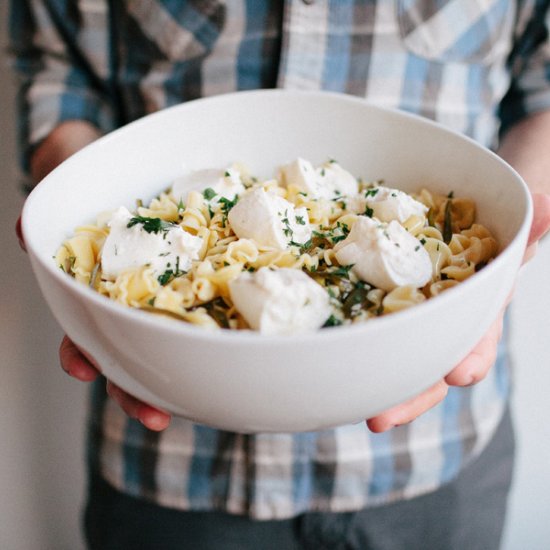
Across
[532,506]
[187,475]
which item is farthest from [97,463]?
[532,506]

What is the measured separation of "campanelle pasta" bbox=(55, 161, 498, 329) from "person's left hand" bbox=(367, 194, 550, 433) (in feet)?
0.16

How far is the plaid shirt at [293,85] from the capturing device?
0.85m

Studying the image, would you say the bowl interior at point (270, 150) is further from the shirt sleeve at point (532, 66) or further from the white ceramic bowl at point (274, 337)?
the shirt sleeve at point (532, 66)

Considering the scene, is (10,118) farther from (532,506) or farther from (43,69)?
(532,506)

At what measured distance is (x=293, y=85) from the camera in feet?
2.81

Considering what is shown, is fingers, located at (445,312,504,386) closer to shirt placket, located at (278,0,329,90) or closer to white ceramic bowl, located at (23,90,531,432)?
white ceramic bowl, located at (23,90,531,432)

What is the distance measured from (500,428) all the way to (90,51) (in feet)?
2.74

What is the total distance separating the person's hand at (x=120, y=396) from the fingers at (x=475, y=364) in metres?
0.27

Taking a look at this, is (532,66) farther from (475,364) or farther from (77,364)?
(77,364)

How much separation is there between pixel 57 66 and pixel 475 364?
0.75 metres

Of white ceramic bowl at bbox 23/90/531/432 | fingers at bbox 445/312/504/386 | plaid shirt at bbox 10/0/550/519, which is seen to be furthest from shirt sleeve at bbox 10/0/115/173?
fingers at bbox 445/312/504/386

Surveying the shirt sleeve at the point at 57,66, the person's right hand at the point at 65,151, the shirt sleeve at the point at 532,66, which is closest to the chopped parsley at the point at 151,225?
the person's right hand at the point at 65,151

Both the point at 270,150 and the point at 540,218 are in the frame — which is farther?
the point at 270,150

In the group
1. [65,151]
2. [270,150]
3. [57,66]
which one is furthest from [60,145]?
[270,150]
